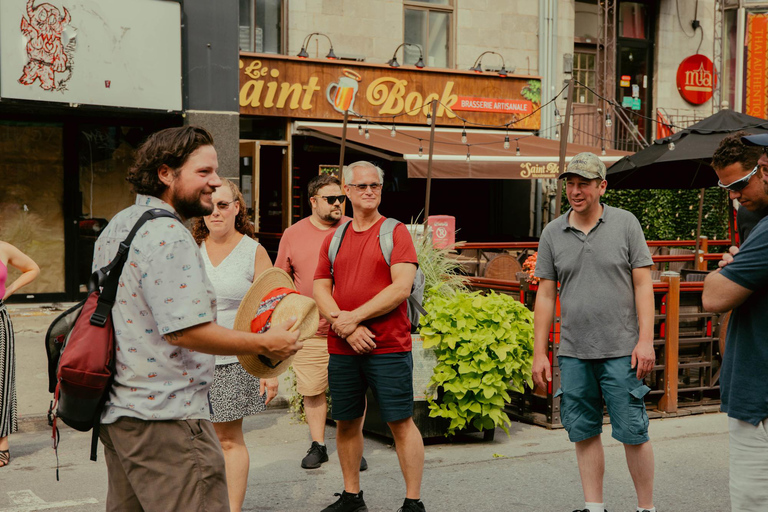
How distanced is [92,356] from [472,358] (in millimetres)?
4091

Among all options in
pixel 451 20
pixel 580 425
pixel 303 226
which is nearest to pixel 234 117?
pixel 451 20

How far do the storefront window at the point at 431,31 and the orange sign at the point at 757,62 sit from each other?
7.49 m

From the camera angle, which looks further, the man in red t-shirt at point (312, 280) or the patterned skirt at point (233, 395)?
the man in red t-shirt at point (312, 280)

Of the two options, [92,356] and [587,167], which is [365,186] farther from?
[92,356]

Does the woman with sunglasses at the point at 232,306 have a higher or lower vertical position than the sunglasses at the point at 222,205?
lower

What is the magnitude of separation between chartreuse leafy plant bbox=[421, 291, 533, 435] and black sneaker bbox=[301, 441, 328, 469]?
852 millimetres

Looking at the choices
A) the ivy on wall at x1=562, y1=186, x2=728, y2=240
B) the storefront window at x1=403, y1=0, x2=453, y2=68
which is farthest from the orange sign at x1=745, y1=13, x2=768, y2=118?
the storefront window at x1=403, y1=0, x2=453, y2=68

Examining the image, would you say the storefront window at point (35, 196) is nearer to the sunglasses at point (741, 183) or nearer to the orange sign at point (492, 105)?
the orange sign at point (492, 105)

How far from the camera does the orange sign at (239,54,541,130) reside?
47.6 ft

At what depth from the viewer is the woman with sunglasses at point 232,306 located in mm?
4582

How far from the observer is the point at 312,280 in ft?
20.5

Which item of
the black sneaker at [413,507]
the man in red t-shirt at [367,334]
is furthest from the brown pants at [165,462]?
the black sneaker at [413,507]

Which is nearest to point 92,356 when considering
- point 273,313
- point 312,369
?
point 273,313

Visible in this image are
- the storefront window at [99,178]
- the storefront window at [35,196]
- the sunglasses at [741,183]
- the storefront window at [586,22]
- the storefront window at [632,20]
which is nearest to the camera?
the sunglasses at [741,183]
